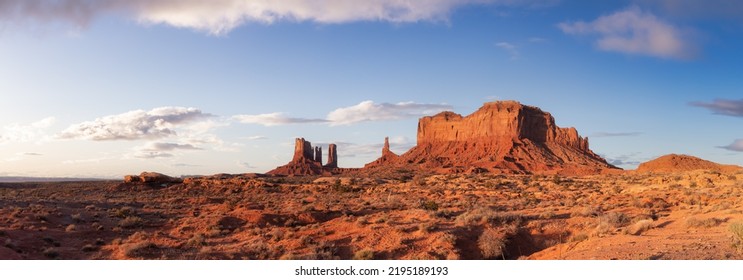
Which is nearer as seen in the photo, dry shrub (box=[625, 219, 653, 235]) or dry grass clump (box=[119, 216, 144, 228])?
dry shrub (box=[625, 219, 653, 235])

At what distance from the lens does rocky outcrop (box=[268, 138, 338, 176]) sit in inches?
4700

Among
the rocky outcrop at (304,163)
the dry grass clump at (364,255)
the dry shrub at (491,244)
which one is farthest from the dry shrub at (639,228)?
the rocky outcrop at (304,163)

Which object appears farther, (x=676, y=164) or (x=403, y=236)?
(x=676, y=164)

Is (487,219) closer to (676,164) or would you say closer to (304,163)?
(676,164)

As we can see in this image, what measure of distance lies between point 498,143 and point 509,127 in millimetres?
4928

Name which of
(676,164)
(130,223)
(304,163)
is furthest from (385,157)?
(130,223)

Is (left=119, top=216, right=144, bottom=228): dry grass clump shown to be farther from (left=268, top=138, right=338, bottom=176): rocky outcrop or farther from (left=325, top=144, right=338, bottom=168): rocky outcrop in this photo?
(left=325, top=144, right=338, bottom=168): rocky outcrop

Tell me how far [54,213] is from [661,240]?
81.9ft

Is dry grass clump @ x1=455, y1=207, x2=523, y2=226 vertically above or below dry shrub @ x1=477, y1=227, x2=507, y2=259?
above

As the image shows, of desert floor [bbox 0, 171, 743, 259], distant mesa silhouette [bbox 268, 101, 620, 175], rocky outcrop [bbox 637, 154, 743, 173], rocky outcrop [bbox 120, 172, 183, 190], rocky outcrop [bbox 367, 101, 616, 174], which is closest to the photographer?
desert floor [bbox 0, 171, 743, 259]

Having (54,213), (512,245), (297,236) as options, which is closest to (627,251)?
(512,245)

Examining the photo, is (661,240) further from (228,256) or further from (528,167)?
(528,167)

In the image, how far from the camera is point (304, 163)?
124 m

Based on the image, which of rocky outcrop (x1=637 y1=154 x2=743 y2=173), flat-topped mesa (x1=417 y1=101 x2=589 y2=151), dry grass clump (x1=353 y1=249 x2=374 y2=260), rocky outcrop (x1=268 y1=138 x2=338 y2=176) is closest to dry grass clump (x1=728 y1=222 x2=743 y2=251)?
dry grass clump (x1=353 y1=249 x2=374 y2=260)
